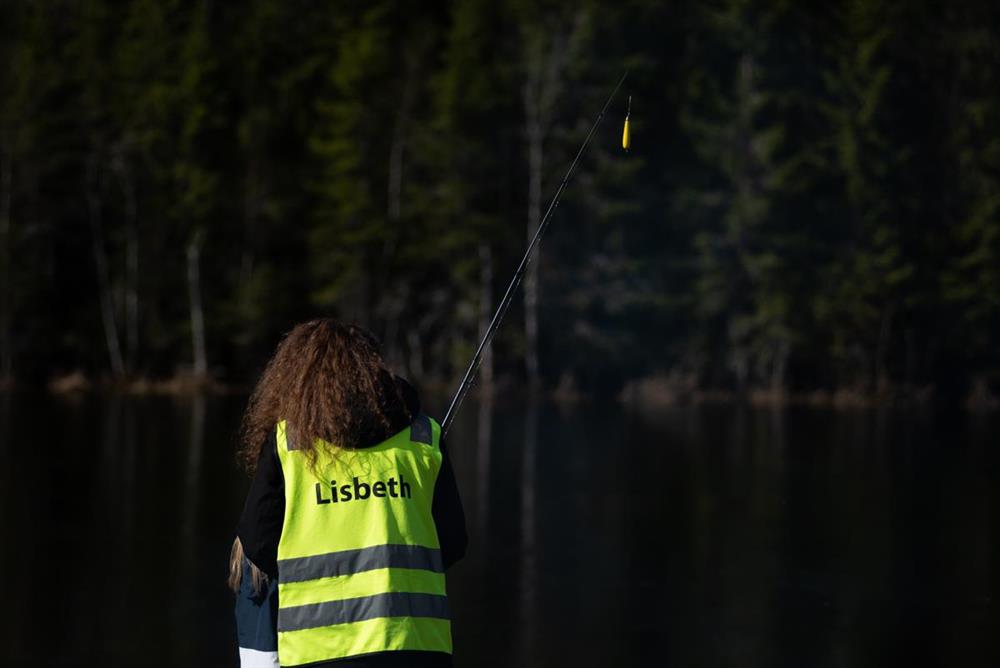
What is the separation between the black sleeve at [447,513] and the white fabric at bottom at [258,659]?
1.56 feet

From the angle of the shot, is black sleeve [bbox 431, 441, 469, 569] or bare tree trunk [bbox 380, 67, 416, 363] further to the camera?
bare tree trunk [bbox 380, 67, 416, 363]

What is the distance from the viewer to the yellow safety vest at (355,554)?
11.3ft

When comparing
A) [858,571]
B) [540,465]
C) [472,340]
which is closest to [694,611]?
[858,571]

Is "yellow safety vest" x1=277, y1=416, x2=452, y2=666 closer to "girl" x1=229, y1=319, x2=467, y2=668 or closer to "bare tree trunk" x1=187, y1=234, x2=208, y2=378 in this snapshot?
"girl" x1=229, y1=319, x2=467, y2=668

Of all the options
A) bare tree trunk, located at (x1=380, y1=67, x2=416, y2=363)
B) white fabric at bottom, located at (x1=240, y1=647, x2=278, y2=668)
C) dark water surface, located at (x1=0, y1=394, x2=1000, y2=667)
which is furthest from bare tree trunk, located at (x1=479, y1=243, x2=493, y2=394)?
white fabric at bottom, located at (x1=240, y1=647, x2=278, y2=668)

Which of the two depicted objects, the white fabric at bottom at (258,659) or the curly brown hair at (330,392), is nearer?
the curly brown hair at (330,392)

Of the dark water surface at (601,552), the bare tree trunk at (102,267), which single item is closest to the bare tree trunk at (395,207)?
the bare tree trunk at (102,267)

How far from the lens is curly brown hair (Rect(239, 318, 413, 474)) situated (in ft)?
11.3

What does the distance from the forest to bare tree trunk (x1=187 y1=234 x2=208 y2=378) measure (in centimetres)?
20

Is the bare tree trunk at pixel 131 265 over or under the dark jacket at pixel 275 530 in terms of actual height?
over

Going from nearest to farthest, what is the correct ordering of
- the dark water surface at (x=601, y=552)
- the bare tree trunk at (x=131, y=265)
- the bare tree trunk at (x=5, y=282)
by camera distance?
the dark water surface at (x=601, y=552) → the bare tree trunk at (x=5, y=282) → the bare tree trunk at (x=131, y=265)

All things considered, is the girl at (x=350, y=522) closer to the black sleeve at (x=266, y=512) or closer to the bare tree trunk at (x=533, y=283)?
the black sleeve at (x=266, y=512)

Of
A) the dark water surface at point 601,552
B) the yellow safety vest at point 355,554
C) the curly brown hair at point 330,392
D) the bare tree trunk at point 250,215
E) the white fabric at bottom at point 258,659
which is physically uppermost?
the bare tree trunk at point 250,215

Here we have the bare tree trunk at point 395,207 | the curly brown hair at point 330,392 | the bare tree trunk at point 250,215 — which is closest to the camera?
the curly brown hair at point 330,392
